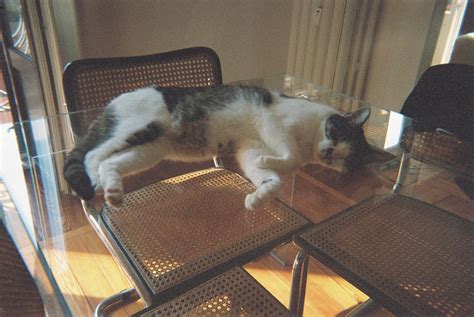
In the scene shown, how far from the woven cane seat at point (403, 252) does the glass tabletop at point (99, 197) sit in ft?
0.25

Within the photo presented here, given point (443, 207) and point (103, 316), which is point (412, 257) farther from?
point (103, 316)

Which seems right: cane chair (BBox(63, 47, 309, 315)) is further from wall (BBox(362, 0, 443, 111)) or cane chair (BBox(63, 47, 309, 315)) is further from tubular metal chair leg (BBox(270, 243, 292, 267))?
wall (BBox(362, 0, 443, 111))

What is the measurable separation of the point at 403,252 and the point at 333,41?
1.55 metres

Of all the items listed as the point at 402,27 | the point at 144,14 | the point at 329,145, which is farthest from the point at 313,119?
the point at 402,27

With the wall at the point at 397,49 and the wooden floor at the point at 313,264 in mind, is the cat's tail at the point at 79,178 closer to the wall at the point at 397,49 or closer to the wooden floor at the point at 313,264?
the wooden floor at the point at 313,264

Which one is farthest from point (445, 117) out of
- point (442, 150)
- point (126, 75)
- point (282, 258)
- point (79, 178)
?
point (79, 178)

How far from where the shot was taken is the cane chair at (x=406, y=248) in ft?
2.63

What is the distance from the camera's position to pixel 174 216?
1.05 m

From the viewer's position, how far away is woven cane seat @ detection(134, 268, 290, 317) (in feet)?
2.51

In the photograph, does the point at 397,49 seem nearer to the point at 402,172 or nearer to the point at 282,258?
the point at 402,172

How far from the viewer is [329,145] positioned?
1.00 m

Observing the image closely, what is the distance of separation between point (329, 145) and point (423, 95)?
2.26 ft

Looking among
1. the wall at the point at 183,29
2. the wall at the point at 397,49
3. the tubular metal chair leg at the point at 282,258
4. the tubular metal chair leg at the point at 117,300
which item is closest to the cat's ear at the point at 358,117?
the tubular metal chair leg at the point at 282,258

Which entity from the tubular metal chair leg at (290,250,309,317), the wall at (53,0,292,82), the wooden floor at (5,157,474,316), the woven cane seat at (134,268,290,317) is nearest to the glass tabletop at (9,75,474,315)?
the wooden floor at (5,157,474,316)
